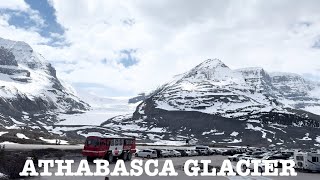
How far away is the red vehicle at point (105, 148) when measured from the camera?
54.4 m

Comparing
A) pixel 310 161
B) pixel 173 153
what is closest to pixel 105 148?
pixel 310 161

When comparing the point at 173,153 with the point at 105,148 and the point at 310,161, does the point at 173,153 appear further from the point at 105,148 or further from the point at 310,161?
the point at 310,161

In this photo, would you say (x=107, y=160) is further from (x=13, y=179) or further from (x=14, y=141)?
(x=14, y=141)

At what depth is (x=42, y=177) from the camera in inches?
1465

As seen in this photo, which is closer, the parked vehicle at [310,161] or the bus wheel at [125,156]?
the parked vehicle at [310,161]

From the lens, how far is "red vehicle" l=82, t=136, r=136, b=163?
54438 millimetres

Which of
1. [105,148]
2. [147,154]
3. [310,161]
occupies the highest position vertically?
[105,148]

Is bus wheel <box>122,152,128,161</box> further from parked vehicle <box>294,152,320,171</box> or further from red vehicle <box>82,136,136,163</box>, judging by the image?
parked vehicle <box>294,152,320,171</box>

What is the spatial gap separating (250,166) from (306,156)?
26.3ft

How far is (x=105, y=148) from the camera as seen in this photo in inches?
2190

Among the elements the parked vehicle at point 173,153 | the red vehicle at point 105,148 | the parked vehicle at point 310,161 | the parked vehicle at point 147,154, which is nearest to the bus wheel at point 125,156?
the red vehicle at point 105,148

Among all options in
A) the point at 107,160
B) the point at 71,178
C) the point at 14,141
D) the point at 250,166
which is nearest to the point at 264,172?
the point at 250,166

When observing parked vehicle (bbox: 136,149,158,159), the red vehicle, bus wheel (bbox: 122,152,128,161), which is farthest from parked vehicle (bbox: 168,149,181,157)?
the red vehicle

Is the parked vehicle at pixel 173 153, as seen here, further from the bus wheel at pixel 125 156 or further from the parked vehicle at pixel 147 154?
the bus wheel at pixel 125 156
